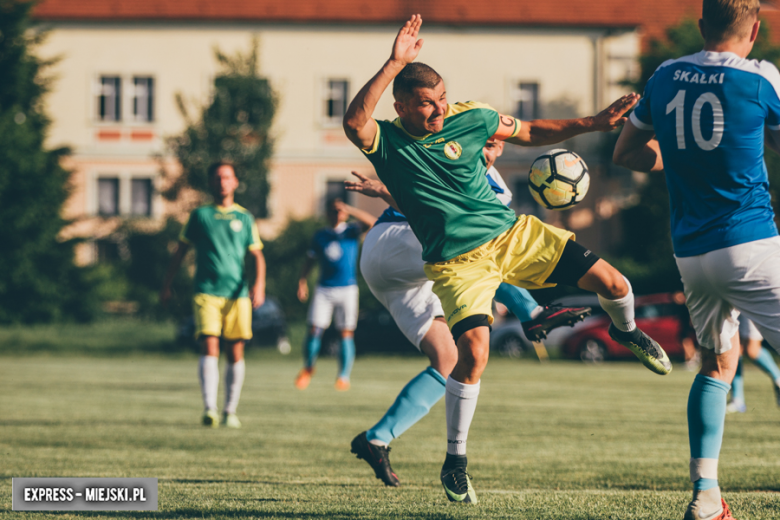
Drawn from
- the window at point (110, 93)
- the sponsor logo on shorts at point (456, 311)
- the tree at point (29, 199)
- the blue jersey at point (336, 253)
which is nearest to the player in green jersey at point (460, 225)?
the sponsor logo on shorts at point (456, 311)

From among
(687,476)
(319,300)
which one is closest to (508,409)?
(319,300)

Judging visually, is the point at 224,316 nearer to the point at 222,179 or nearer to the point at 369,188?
the point at 222,179

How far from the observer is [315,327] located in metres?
13.5

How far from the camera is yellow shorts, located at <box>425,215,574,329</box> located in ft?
15.6

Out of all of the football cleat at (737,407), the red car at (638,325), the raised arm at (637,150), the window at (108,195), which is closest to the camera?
the raised arm at (637,150)

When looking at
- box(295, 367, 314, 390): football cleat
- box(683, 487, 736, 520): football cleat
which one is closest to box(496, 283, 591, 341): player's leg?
box(683, 487, 736, 520): football cleat

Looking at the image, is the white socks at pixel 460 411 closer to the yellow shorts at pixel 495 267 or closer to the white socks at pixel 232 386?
the yellow shorts at pixel 495 267

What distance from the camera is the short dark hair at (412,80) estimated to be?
4734 millimetres

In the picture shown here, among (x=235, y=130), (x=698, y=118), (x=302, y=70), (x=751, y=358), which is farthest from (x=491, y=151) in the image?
(x=302, y=70)

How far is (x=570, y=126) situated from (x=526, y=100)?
32.6 meters

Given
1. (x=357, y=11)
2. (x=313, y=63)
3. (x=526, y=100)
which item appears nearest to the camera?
(x=357, y=11)

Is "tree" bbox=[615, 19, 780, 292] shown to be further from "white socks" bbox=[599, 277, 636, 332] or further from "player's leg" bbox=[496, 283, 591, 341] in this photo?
"white socks" bbox=[599, 277, 636, 332]

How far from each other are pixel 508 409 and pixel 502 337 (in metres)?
15.3

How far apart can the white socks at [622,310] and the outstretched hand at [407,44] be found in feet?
5.52
